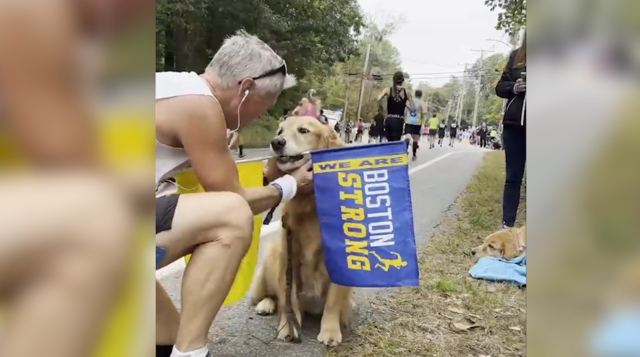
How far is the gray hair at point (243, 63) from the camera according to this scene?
157 centimetres

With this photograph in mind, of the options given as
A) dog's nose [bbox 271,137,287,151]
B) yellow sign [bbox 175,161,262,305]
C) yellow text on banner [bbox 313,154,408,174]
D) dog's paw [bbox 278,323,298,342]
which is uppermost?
dog's nose [bbox 271,137,287,151]

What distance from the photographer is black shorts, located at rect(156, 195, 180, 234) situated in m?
1.30

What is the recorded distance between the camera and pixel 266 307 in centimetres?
229

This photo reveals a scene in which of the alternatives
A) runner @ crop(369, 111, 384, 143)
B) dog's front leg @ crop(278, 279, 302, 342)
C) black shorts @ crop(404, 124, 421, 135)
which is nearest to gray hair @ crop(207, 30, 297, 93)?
dog's front leg @ crop(278, 279, 302, 342)

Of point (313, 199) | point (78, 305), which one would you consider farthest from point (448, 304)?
point (78, 305)

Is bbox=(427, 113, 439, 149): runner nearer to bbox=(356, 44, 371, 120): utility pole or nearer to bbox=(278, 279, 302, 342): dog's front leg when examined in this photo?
bbox=(356, 44, 371, 120): utility pole

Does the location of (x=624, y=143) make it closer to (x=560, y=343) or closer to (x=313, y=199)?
(x=560, y=343)

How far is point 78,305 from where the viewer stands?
641 millimetres

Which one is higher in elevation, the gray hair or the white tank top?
the gray hair

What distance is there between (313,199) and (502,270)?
127cm

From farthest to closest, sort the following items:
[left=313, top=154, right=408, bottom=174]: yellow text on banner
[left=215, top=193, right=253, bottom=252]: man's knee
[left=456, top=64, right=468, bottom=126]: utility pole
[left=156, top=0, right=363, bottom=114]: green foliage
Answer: [left=456, top=64, right=468, bottom=126]: utility pole < [left=156, top=0, right=363, bottom=114]: green foliage < [left=313, top=154, right=408, bottom=174]: yellow text on banner < [left=215, top=193, right=253, bottom=252]: man's knee

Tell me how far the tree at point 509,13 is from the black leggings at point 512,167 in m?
0.77

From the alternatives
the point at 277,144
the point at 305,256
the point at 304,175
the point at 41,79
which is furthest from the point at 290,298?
the point at 41,79

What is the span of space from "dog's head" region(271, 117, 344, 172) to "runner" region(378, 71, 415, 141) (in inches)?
41.0
